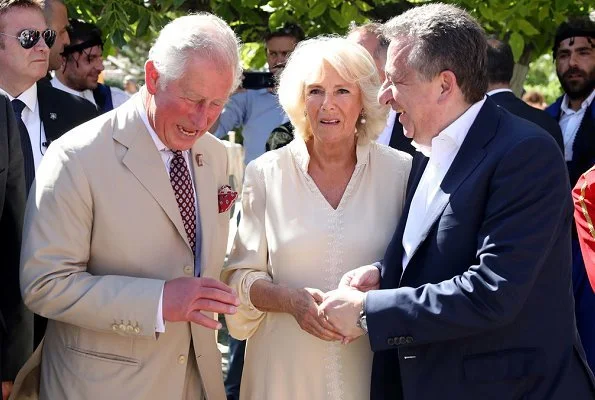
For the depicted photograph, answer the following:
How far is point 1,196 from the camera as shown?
3.27 meters

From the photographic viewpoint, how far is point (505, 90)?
20.3 feet

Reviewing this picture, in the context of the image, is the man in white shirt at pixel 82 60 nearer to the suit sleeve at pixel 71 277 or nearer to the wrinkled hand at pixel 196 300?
the suit sleeve at pixel 71 277

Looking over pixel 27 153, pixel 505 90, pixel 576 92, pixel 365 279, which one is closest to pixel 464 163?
pixel 365 279

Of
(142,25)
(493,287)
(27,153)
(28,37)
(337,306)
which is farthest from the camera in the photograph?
(142,25)

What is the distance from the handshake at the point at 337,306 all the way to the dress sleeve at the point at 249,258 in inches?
9.0

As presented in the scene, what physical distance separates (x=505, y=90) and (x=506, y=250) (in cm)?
348

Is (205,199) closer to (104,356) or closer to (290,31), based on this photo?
(104,356)

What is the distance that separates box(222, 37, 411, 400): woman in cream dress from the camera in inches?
142

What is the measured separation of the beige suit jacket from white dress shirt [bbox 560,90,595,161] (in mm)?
3729

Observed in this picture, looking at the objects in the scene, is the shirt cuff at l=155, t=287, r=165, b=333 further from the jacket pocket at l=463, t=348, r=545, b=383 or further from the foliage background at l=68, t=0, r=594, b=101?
the foliage background at l=68, t=0, r=594, b=101

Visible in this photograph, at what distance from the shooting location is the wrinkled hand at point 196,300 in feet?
9.75

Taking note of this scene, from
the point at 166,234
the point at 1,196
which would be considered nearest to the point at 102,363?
the point at 166,234

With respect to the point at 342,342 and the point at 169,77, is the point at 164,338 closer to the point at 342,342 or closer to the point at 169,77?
the point at 342,342

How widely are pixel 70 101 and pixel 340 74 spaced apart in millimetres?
1748
